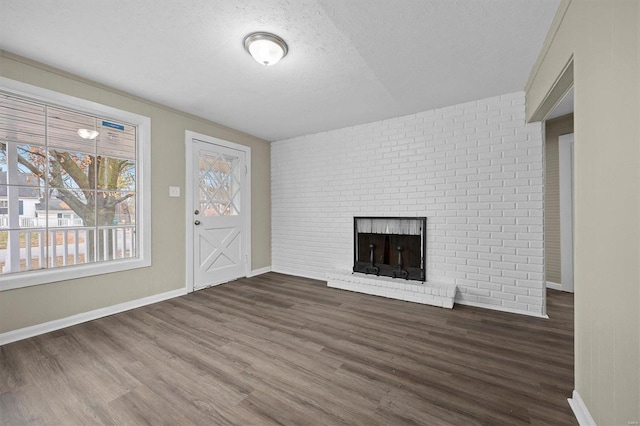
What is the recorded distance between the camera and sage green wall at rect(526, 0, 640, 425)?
3.29 ft

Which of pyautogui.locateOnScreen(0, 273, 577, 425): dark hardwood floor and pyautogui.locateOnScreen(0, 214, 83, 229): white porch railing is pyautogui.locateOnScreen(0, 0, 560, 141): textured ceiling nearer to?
pyautogui.locateOnScreen(0, 214, 83, 229): white porch railing

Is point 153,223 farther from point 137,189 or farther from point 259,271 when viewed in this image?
point 259,271

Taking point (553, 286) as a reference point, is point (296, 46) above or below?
above

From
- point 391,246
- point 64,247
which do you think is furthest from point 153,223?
point 391,246

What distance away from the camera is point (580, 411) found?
→ 141 centimetres

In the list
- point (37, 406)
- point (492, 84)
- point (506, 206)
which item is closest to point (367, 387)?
point (37, 406)

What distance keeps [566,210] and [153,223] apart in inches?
220

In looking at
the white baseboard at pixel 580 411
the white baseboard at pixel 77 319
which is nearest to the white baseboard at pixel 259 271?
the white baseboard at pixel 77 319

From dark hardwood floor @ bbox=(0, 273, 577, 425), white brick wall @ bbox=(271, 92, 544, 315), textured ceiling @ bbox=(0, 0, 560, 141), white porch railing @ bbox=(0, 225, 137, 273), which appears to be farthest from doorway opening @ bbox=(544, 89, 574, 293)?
white porch railing @ bbox=(0, 225, 137, 273)

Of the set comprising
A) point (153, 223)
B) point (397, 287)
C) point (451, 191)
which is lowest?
point (397, 287)

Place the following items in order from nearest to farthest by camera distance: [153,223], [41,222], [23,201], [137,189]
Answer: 1. [23,201]
2. [41,222]
3. [137,189]
4. [153,223]

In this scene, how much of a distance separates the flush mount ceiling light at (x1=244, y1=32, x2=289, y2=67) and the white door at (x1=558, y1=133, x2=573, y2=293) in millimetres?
4067

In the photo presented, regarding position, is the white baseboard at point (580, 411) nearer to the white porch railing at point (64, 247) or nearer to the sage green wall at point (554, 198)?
the sage green wall at point (554, 198)

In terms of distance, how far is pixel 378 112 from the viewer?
3588 millimetres
